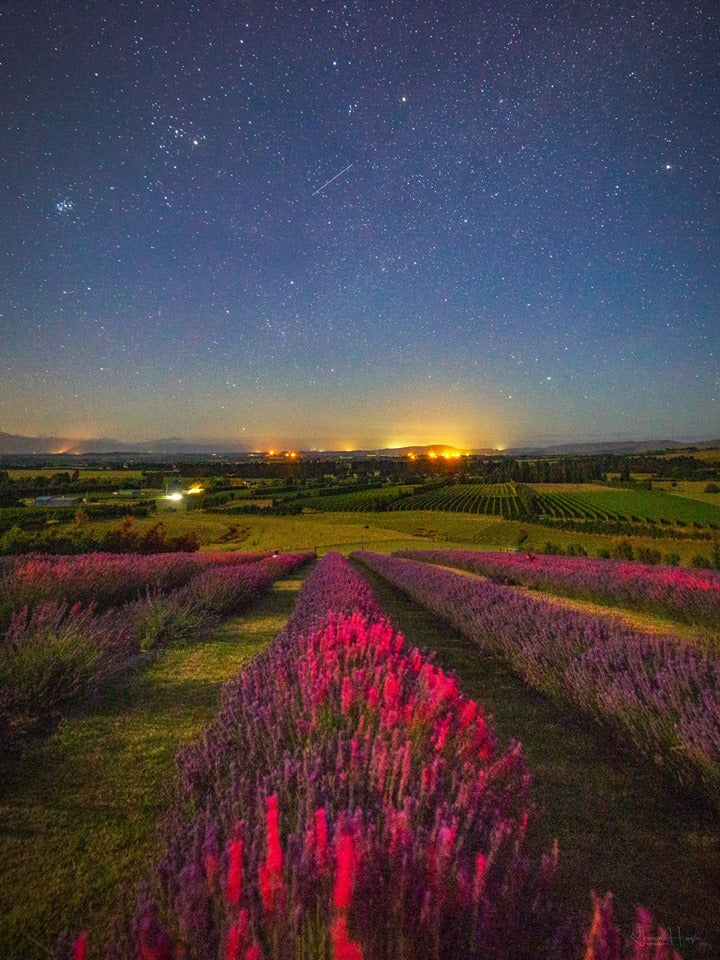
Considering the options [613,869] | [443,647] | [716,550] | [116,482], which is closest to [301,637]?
[613,869]

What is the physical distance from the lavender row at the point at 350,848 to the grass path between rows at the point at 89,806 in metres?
0.30

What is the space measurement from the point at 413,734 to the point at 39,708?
3273mm

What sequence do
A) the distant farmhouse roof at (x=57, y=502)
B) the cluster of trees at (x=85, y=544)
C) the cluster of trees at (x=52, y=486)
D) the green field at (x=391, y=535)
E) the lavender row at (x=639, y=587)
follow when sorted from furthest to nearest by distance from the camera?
the cluster of trees at (x=52, y=486), the distant farmhouse roof at (x=57, y=502), the green field at (x=391, y=535), the cluster of trees at (x=85, y=544), the lavender row at (x=639, y=587)

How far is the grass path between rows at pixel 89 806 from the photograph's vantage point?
167 cm

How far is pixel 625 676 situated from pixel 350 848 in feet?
9.85

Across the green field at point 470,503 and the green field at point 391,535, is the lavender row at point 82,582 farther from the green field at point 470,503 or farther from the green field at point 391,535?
the green field at point 470,503

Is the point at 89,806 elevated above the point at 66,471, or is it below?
above

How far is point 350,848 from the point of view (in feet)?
3.57

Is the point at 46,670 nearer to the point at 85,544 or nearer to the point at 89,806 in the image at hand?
the point at 89,806

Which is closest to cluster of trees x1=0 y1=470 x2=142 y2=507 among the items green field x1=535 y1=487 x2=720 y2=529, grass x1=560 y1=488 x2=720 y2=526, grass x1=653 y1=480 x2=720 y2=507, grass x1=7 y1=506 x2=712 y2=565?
grass x1=7 y1=506 x2=712 y2=565

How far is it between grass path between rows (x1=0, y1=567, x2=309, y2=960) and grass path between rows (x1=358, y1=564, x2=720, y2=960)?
176cm

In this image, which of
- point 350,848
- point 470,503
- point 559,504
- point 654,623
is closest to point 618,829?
point 350,848

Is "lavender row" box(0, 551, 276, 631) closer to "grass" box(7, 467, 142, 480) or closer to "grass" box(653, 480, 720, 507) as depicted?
"grass" box(653, 480, 720, 507)

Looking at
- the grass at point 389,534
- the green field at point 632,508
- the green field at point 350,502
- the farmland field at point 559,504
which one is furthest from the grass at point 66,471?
the green field at point 632,508
